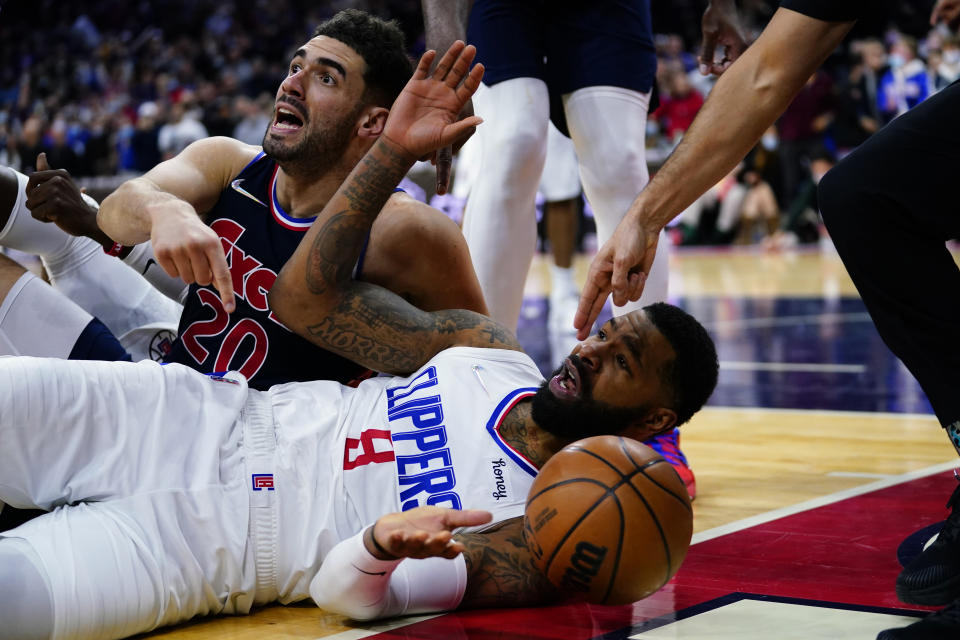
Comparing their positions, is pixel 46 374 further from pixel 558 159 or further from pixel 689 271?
pixel 689 271

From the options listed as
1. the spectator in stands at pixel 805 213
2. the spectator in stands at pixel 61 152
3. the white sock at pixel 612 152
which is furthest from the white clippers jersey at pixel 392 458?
the spectator in stands at pixel 61 152

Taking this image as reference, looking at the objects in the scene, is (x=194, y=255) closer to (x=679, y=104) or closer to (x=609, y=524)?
(x=609, y=524)

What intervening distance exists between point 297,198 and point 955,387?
1.80 metres

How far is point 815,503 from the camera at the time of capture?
3594 millimetres

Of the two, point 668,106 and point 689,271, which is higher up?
point 668,106

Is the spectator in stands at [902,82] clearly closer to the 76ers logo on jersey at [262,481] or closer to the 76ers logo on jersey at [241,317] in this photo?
the 76ers logo on jersey at [241,317]

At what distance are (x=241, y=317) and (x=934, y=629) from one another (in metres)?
1.93

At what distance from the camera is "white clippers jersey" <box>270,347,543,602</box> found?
271 centimetres

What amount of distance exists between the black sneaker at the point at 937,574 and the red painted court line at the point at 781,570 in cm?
6

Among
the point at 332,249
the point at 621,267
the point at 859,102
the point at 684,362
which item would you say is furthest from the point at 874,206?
the point at 859,102

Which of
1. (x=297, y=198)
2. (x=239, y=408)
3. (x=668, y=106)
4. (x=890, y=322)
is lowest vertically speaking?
(x=239, y=408)

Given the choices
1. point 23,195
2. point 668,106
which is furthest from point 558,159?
point 668,106

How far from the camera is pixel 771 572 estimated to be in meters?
2.87

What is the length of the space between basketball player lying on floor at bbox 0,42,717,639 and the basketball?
6.6 inches
